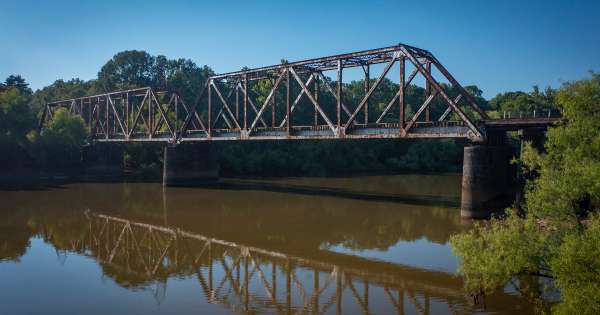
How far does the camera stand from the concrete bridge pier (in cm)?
3136

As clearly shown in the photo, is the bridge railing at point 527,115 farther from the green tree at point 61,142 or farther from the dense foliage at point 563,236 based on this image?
the green tree at point 61,142

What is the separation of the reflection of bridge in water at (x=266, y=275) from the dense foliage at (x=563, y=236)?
267 centimetres

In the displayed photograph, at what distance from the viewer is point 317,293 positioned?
59.6 feet

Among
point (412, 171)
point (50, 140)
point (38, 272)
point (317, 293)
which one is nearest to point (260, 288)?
point (317, 293)

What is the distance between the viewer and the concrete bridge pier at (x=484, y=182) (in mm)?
31359

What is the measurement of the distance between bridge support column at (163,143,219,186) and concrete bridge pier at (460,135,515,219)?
3383 cm

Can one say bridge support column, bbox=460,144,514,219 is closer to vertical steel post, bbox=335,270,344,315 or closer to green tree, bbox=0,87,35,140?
vertical steel post, bbox=335,270,344,315

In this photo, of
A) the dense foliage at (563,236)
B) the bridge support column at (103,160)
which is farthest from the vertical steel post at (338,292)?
the bridge support column at (103,160)

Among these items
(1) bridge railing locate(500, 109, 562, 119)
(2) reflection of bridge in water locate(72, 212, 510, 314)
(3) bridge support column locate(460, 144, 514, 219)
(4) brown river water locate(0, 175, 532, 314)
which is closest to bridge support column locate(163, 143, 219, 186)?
(4) brown river water locate(0, 175, 532, 314)

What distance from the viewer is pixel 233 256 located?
79.0 feet

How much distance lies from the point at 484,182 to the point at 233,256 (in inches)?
638

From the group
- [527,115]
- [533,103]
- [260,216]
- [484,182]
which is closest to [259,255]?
[260,216]

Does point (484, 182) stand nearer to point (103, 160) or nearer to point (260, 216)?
point (260, 216)

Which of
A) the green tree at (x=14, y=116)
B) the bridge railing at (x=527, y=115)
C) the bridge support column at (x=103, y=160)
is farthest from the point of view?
the bridge support column at (x=103, y=160)
